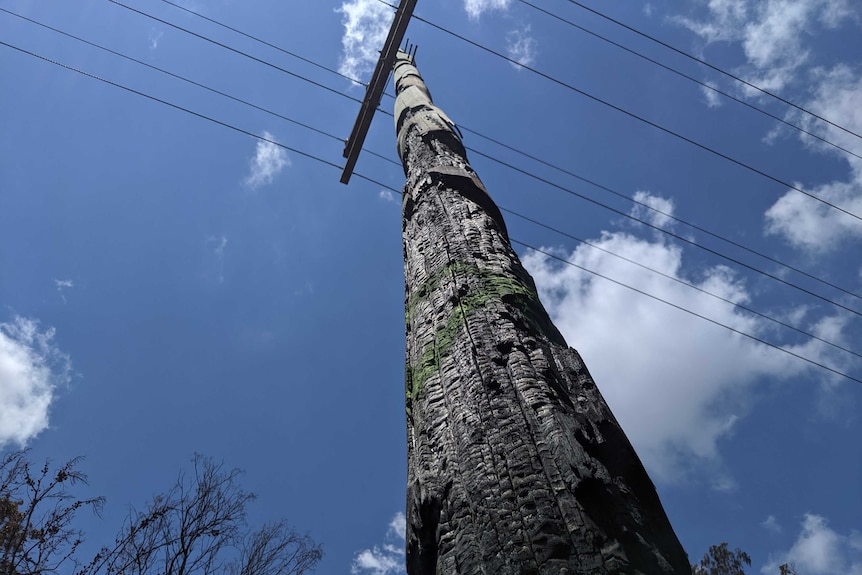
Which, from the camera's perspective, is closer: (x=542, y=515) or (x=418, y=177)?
(x=542, y=515)

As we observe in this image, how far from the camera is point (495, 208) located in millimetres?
3510

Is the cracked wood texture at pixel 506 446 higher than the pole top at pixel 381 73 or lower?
lower

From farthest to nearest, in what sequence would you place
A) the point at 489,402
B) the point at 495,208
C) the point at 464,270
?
the point at 495,208 → the point at 464,270 → the point at 489,402

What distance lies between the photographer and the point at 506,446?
5.32 feet

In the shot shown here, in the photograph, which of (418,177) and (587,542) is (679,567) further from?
(418,177)

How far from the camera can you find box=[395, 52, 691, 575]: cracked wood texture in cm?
135

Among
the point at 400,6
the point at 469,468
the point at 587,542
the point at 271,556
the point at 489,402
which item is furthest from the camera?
the point at 271,556

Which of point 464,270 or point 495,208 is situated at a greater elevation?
point 495,208

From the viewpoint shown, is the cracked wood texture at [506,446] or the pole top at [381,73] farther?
the pole top at [381,73]

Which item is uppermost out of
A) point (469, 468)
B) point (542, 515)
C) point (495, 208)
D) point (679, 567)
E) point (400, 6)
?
point (400, 6)

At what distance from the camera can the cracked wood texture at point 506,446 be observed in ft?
4.44

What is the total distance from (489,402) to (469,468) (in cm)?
26

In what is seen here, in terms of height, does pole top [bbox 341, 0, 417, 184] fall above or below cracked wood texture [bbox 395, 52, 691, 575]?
above

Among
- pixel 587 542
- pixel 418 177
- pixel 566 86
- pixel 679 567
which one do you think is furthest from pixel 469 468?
pixel 566 86
